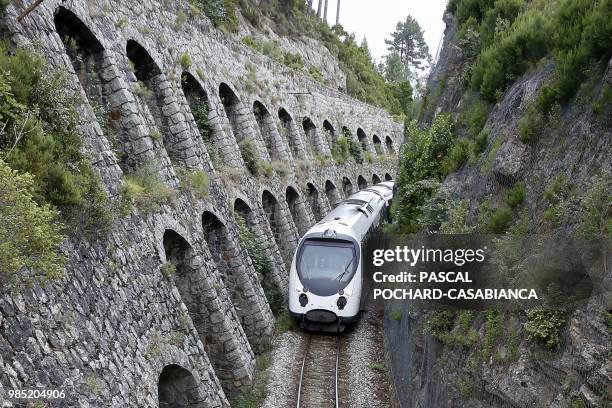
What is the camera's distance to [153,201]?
9.64 metres

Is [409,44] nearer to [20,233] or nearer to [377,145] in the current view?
[377,145]

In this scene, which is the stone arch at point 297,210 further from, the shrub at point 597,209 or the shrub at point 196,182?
the shrub at point 597,209


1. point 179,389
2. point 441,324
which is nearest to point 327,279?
point 179,389

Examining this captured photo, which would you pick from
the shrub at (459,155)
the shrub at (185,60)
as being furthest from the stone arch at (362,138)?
the shrub at (459,155)

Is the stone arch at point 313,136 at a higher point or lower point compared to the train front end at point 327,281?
higher

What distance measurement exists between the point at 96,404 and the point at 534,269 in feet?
17.7

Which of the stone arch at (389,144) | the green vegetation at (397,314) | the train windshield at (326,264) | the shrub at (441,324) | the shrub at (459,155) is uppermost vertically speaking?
the shrub at (459,155)

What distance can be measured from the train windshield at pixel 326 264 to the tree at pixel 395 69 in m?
47.5

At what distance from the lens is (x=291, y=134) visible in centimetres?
2162

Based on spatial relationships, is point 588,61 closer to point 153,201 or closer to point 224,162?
point 153,201

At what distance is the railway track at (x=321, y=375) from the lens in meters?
10.4

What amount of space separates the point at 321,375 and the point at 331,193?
13.8m

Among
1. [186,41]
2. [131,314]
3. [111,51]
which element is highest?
[186,41]

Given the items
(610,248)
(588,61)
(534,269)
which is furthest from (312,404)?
(588,61)
